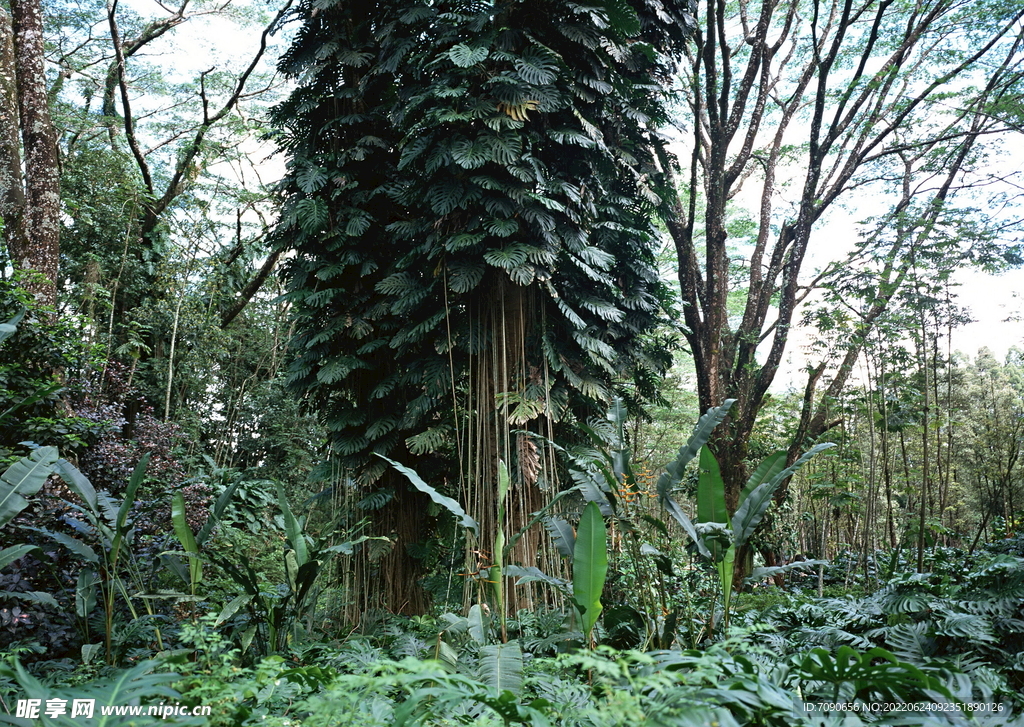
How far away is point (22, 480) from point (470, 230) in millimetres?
2058

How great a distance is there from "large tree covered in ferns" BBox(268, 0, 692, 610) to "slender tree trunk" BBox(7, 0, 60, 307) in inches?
65.2

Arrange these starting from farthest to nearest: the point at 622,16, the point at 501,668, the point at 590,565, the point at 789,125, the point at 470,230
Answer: the point at 789,125
the point at 622,16
the point at 470,230
the point at 590,565
the point at 501,668

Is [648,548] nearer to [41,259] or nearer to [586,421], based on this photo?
[586,421]

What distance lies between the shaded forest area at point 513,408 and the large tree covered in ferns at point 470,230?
22 mm

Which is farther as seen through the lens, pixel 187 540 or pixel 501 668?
pixel 187 540

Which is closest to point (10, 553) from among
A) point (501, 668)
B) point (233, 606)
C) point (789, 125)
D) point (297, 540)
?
point (233, 606)

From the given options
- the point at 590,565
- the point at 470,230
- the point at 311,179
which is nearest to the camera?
the point at 590,565

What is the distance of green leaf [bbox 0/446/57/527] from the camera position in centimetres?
208

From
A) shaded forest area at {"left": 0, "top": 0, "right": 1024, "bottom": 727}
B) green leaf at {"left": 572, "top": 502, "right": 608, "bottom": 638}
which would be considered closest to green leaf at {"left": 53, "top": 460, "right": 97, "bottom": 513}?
shaded forest area at {"left": 0, "top": 0, "right": 1024, "bottom": 727}

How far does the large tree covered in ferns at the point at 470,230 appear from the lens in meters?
3.04

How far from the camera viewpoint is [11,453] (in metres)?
2.86

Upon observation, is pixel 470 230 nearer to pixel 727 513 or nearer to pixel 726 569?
pixel 727 513

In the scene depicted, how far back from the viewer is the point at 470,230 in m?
3.06

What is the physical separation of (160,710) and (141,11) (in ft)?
31.4
